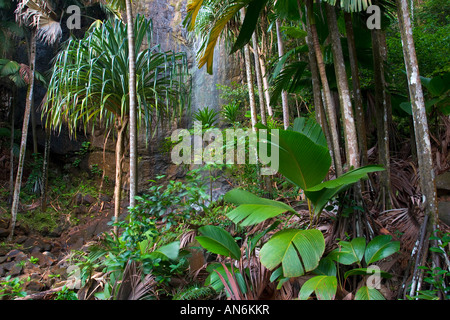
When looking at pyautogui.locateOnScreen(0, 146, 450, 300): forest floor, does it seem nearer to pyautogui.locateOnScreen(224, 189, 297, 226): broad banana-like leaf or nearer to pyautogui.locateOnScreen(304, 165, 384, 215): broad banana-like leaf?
pyautogui.locateOnScreen(304, 165, 384, 215): broad banana-like leaf

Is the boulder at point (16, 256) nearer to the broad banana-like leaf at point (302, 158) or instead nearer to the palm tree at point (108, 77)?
the palm tree at point (108, 77)

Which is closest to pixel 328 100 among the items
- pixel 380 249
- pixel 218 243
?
pixel 380 249

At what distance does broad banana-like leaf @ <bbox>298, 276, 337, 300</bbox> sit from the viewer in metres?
2.01

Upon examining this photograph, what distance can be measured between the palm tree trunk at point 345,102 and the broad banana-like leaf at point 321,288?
1353mm

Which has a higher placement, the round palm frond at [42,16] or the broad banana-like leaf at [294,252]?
the round palm frond at [42,16]

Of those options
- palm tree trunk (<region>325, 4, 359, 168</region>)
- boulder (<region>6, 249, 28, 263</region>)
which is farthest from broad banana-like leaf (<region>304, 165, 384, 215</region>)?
boulder (<region>6, 249, 28, 263</region>)

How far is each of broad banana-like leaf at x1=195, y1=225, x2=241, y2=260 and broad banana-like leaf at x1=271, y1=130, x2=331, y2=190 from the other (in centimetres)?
80

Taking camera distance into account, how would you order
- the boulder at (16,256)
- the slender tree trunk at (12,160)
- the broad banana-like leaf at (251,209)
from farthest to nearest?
the slender tree trunk at (12,160) < the boulder at (16,256) < the broad banana-like leaf at (251,209)

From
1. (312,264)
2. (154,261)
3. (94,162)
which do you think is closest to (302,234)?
(312,264)

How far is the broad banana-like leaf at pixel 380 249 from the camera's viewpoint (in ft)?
7.55

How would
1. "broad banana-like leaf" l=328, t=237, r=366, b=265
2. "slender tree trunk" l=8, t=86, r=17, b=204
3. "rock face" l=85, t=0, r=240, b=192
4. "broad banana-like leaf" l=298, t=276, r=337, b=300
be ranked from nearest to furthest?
"broad banana-like leaf" l=298, t=276, r=337, b=300 → "broad banana-like leaf" l=328, t=237, r=366, b=265 → "slender tree trunk" l=8, t=86, r=17, b=204 → "rock face" l=85, t=0, r=240, b=192

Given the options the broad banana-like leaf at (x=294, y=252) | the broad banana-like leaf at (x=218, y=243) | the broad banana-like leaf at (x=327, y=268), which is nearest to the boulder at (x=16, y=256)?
the broad banana-like leaf at (x=218, y=243)

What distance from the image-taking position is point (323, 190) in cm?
256
